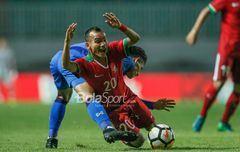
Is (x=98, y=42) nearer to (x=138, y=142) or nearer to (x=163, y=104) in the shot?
(x=163, y=104)

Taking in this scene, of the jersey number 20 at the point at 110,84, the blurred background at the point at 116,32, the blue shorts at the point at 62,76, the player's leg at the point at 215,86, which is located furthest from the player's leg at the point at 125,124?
the blurred background at the point at 116,32

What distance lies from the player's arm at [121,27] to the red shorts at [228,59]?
419 cm

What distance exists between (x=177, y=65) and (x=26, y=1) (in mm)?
5340

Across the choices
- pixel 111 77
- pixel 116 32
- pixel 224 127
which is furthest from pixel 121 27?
pixel 116 32

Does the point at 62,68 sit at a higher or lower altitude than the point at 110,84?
higher

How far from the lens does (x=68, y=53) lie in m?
9.23

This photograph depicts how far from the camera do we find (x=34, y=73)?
24047mm

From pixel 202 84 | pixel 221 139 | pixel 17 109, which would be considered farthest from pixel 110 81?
pixel 202 84

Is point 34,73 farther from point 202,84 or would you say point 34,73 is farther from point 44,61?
point 202,84

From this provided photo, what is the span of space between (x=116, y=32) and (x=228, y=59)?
1137 cm

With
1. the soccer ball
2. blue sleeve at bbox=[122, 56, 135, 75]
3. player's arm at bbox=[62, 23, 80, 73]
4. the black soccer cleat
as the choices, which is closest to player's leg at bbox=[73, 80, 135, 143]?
the black soccer cleat

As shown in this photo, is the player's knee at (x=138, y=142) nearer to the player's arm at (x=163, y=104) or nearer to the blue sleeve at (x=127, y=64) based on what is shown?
the player's arm at (x=163, y=104)

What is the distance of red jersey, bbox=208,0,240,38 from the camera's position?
13430mm

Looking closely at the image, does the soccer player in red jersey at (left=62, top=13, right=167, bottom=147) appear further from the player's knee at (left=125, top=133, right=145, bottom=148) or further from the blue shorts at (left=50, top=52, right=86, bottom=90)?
the blue shorts at (left=50, top=52, right=86, bottom=90)
